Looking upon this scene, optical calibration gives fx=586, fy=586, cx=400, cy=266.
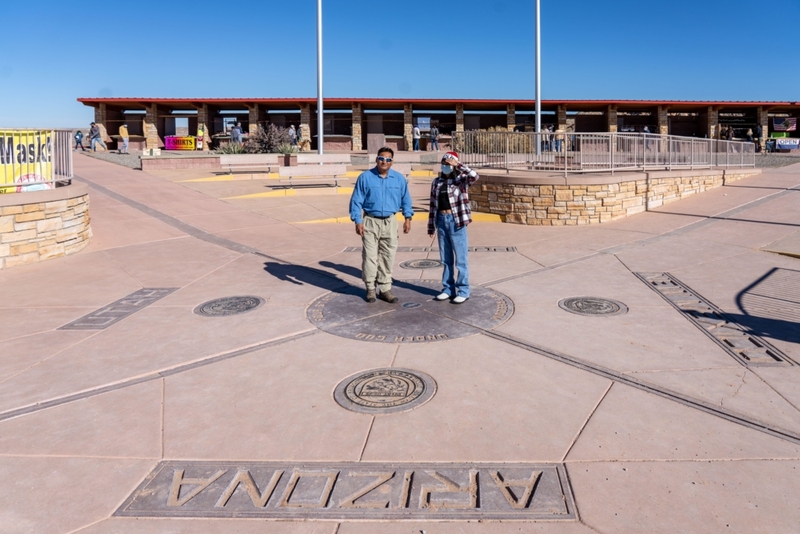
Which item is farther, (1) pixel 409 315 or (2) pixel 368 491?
(1) pixel 409 315

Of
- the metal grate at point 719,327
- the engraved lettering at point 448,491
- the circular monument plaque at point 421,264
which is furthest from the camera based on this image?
the circular monument plaque at point 421,264

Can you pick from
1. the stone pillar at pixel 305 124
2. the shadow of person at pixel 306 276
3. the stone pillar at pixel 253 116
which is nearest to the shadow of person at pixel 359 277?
the shadow of person at pixel 306 276

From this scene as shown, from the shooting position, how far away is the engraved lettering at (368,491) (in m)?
3.00

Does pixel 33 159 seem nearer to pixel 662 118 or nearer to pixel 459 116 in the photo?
pixel 459 116

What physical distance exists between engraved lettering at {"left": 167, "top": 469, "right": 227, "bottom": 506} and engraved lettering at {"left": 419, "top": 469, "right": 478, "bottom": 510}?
1.15 m

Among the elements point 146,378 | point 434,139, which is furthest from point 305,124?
point 146,378

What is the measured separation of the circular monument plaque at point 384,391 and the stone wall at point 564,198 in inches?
308

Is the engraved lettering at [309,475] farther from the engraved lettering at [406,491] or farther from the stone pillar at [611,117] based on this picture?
the stone pillar at [611,117]

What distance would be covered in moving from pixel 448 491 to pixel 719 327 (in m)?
3.76

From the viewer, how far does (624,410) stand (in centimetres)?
394

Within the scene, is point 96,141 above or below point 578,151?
above

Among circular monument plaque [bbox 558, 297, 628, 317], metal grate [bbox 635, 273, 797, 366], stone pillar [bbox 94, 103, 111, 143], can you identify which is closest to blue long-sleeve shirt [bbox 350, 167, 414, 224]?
circular monument plaque [bbox 558, 297, 628, 317]

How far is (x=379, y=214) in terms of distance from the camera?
6473 mm

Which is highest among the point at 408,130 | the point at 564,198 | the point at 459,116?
the point at 459,116
